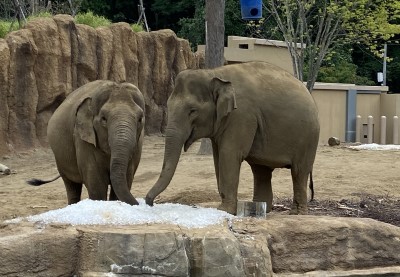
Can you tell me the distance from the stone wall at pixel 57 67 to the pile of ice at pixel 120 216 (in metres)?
9.13

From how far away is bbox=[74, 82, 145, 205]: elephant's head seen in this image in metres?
6.91

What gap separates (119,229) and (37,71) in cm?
1077

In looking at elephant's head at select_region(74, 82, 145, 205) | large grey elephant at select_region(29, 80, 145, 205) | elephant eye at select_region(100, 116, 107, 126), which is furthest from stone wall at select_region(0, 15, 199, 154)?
elephant eye at select_region(100, 116, 107, 126)

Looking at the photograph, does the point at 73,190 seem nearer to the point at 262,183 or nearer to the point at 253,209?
the point at 262,183

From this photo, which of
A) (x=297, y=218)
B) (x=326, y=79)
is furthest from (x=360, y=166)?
(x=326, y=79)

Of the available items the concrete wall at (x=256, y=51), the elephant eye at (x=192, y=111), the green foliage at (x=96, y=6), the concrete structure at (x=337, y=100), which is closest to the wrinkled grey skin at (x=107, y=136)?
the elephant eye at (x=192, y=111)

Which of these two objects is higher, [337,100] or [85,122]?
[85,122]

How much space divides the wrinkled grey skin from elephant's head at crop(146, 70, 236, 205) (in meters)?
0.32

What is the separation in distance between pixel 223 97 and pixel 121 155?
38.7 inches

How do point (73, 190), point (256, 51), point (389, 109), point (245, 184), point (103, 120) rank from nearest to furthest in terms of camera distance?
point (103, 120) → point (73, 190) → point (245, 184) → point (256, 51) → point (389, 109)

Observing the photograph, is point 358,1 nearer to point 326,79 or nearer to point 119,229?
point 326,79

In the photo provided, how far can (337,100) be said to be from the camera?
2564 centimetres

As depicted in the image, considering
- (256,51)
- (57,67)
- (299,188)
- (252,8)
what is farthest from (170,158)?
(256,51)

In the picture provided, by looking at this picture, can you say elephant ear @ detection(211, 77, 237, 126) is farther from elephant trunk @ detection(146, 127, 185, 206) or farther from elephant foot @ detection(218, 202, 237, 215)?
elephant foot @ detection(218, 202, 237, 215)
